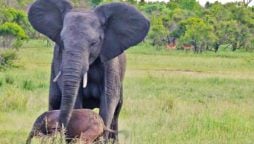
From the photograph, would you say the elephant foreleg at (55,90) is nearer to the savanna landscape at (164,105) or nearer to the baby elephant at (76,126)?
the savanna landscape at (164,105)

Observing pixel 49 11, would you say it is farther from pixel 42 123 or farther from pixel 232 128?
pixel 232 128

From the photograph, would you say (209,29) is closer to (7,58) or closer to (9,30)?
(9,30)

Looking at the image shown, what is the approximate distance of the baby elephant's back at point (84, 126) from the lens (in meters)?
6.04

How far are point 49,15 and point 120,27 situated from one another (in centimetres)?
76

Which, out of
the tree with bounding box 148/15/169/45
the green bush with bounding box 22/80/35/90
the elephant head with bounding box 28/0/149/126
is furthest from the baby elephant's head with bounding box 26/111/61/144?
the tree with bounding box 148/15/169/45

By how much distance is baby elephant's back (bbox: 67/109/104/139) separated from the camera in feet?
19.8

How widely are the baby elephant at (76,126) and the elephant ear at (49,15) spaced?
47.8 inches

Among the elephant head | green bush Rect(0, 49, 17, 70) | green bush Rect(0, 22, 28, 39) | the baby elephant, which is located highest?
the elephant head

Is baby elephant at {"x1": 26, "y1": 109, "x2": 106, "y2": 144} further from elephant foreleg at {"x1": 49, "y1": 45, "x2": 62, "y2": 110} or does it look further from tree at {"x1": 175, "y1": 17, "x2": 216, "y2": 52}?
tree at {"x1": 175, "y1": 17, "x2": 216, "y2": 52}

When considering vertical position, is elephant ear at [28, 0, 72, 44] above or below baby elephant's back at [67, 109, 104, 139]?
above

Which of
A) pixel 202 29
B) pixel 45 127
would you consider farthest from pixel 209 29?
pixel 45 127

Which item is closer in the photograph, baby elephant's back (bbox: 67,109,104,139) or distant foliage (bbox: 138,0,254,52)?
baby elephant's back (bbox: 67,109,104,139)

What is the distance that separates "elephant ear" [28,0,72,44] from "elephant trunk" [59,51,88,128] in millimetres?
895

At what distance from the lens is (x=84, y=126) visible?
6.05m
